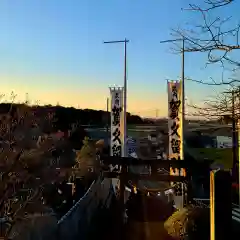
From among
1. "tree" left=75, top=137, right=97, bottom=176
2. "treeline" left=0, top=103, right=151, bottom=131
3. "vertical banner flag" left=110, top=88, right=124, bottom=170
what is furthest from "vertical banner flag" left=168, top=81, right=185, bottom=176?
"treeline" left=0, top=103, right=151, bottom=131

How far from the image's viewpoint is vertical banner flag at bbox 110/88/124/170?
15414 mm

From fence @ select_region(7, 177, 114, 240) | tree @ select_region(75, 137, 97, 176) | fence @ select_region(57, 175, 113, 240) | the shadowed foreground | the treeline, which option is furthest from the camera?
the treeline

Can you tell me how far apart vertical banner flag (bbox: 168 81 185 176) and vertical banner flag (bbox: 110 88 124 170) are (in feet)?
7.98

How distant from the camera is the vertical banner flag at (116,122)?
50.6 feet

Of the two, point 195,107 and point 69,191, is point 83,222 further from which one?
point 69,191

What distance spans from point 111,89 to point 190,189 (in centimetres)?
770

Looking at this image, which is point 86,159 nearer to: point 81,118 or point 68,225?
point 68,225

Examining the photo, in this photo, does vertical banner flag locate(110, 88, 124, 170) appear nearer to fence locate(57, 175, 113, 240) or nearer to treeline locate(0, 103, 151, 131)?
Result: fence locate(57, 175, 113, 240)

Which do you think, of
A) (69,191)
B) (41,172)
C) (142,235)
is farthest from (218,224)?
(69,191)

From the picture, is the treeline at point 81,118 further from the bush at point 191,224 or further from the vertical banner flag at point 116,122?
the bush at point 191,224

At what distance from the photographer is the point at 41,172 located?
12.2 m

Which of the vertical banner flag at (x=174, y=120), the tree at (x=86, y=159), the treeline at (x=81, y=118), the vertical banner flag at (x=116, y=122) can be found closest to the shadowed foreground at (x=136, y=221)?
the tree at (x=86, y=159)

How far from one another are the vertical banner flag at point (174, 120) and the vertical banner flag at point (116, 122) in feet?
7.98

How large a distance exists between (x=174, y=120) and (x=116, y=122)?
2892 millimetres
